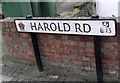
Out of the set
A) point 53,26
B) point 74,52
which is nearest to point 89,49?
point 74,52

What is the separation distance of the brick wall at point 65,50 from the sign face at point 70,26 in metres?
0.23

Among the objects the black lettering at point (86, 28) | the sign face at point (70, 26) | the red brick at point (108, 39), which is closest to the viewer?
the sign face at point (70, 26)

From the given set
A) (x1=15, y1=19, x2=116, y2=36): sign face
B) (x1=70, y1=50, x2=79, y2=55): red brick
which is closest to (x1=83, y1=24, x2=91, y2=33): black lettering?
(x1=15, y1=19, x2=116, y2=36): sign face

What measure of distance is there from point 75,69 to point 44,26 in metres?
0.89

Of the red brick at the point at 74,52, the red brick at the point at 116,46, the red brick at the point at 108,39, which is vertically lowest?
the red brick at the point at 74,52

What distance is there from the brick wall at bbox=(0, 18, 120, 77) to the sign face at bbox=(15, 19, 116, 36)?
0.77 ft

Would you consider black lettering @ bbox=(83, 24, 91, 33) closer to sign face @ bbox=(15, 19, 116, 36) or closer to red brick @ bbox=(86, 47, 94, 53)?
sign face @ bbox=(15, 19, 116, 36)

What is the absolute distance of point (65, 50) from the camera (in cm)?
409

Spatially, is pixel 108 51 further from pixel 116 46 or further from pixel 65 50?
pixel 65 50

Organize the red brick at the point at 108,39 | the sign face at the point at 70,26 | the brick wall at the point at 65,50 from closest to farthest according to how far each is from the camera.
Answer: the sign face at the point at 70,26 → the red brick at the point at 108,39 → the brick wall at the point at 65,50

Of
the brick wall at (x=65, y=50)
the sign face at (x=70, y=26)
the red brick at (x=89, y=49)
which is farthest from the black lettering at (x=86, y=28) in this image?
the red brick at (x=89, y=49)

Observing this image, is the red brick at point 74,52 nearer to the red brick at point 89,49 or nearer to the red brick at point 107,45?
the red brick at point 89,49

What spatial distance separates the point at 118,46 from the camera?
3619 mm

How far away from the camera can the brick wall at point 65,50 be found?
147 inches
